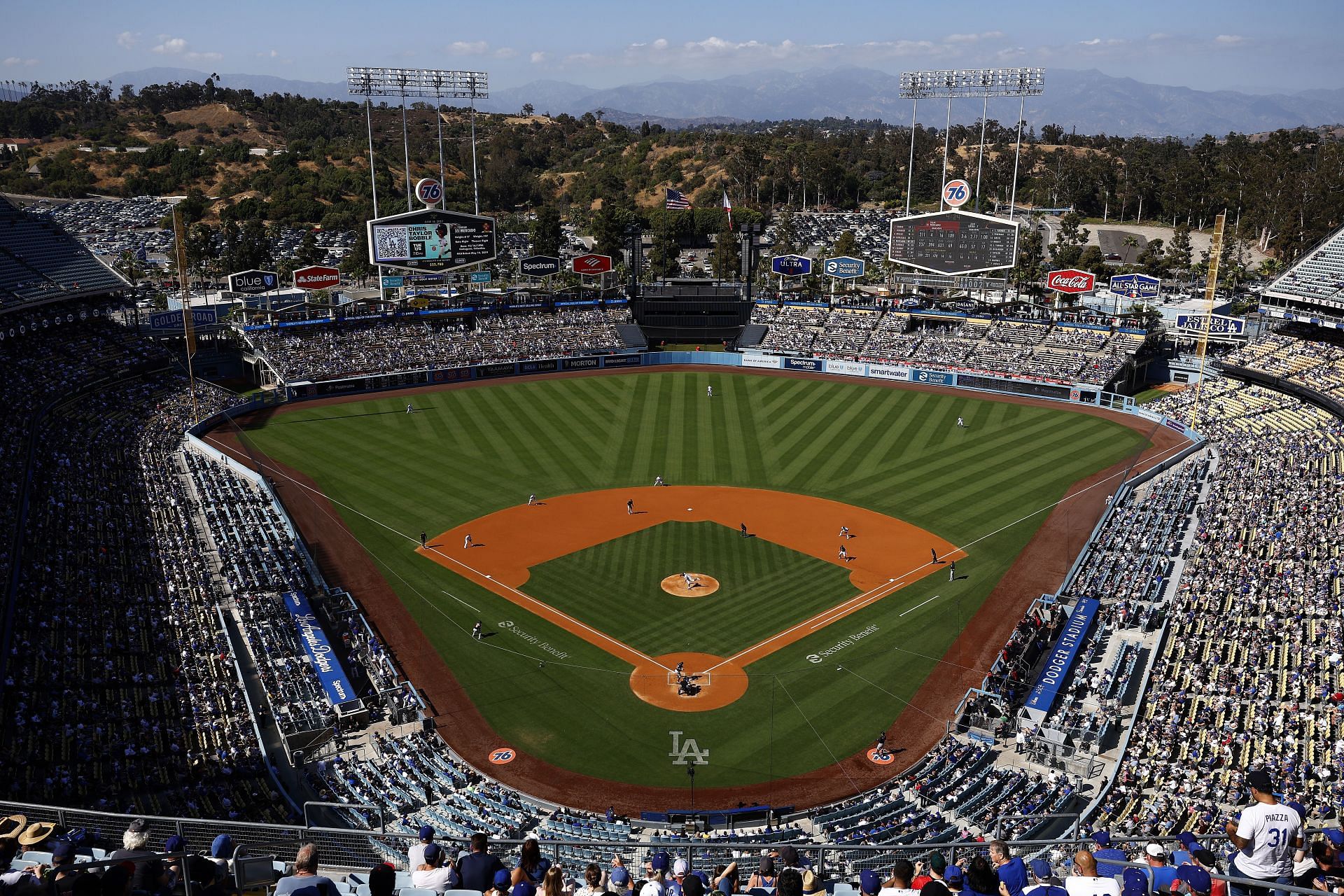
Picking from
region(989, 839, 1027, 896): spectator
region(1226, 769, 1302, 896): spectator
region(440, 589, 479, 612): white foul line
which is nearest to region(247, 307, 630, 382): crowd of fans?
region(440, 589, 479, 612): white foul line

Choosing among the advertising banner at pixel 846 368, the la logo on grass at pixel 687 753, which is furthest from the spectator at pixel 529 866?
the advertising banner at pixel 846 368

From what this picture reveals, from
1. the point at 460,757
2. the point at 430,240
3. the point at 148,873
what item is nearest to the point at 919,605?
the point at 460,757

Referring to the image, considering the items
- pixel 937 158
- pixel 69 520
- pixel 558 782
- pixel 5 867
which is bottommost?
pixel 558 782

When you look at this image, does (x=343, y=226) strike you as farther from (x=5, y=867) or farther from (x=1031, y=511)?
(x=5, y=867)

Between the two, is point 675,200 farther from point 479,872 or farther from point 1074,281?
→ point 479,872

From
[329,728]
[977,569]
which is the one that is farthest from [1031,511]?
[329,728]

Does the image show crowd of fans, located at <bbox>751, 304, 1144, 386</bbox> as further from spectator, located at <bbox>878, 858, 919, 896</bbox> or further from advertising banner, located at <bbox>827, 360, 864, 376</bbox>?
spectator, located at <bbox>878, 858, 919, 896</bbox>
